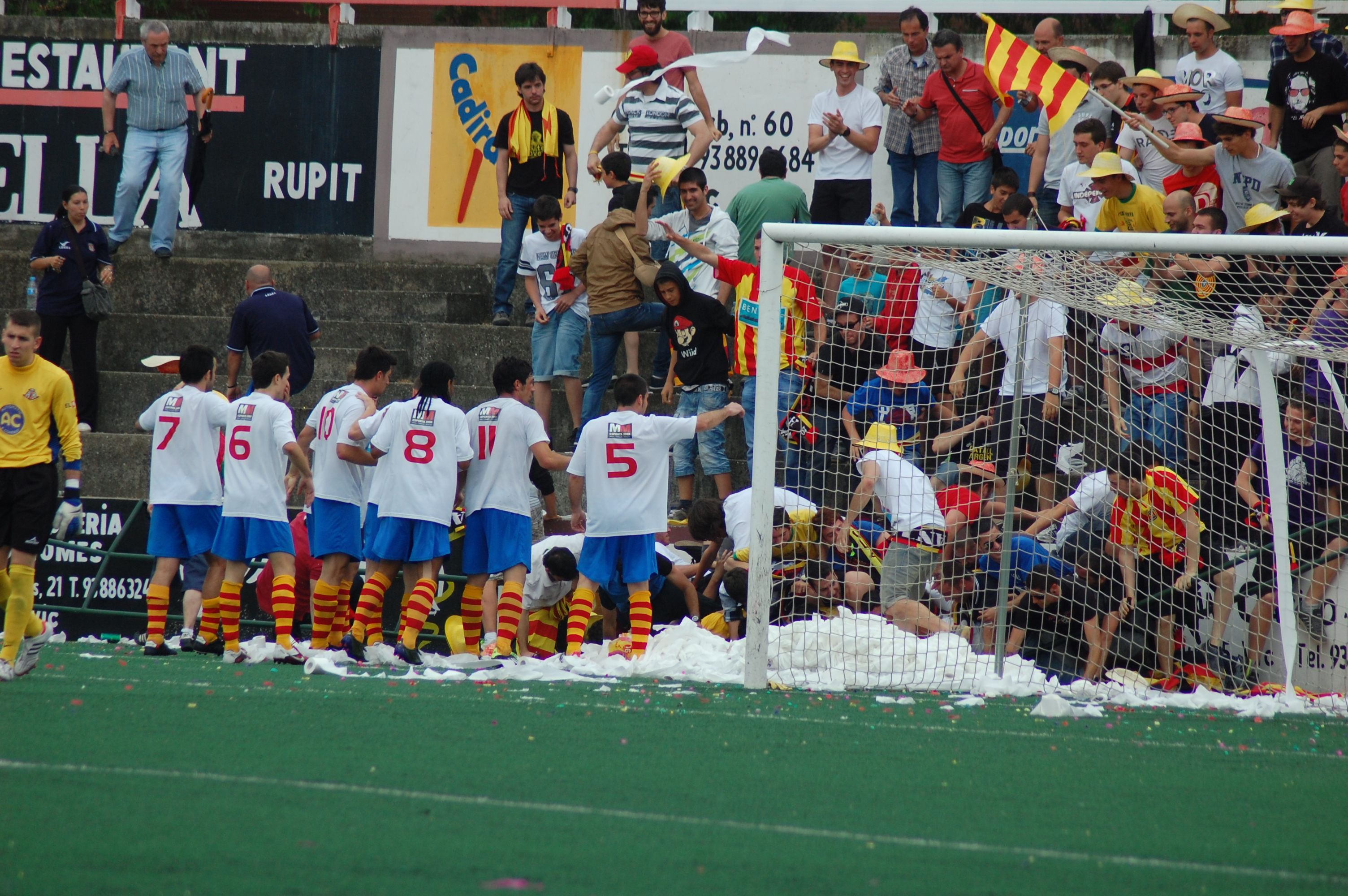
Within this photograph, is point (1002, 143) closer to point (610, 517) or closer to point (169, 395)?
point (610, 517)

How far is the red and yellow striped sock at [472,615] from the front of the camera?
8828 millimetres

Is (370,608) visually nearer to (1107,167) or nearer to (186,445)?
(186,445)

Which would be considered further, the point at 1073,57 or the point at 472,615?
the point at 1073,57

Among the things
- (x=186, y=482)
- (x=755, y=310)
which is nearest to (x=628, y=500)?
(x=755, y=310)

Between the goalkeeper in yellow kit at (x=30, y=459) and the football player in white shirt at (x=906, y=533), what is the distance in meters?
4.58

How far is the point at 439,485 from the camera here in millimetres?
8492

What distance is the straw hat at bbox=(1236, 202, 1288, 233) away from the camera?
8.66m

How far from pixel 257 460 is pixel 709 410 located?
3.25 m

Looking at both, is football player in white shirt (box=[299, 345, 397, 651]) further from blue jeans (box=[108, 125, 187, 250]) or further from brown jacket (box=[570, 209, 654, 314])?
blue jeans (box=[108, 125, 187, 250])

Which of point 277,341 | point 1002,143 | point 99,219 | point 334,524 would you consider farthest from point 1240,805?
point 99,219

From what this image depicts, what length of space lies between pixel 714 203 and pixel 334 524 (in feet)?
19.3

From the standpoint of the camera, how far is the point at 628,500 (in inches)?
334

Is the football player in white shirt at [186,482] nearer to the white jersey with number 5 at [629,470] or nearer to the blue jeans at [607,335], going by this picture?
the white jersey with number 5 at [629,470]

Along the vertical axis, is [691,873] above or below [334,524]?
below
